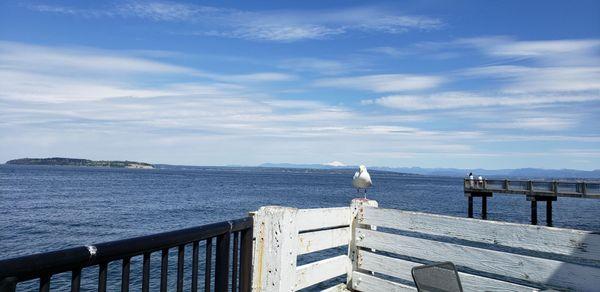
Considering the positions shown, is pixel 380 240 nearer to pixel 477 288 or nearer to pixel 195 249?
pixel 477 288

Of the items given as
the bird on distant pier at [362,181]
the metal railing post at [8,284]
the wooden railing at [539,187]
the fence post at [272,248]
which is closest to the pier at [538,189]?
the wooden railing at [539,187]

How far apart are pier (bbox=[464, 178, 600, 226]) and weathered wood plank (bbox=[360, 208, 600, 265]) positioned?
92.9 feet

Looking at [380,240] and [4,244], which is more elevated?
[380,240]

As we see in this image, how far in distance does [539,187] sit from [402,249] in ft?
100

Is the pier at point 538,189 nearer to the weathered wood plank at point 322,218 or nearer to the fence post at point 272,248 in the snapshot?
the weathered wood plank at point 322,218

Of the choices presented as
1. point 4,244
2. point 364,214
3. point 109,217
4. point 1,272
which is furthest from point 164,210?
point 1,272

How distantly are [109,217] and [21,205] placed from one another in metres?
12.4

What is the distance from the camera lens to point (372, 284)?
18.1 ft

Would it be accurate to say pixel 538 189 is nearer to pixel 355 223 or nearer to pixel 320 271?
pixel 355 223

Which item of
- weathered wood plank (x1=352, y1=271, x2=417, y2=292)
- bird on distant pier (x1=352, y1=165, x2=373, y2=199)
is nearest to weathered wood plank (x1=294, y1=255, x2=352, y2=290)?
weathered wood plank (x1=352, y1=271, x2=417, y2=292)

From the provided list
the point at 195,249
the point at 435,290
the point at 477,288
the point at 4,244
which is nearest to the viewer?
the point at 195,249

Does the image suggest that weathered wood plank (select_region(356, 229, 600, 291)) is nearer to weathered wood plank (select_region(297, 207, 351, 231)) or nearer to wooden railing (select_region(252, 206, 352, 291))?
weathered wood plank (select_region(297, 207, 351, 231))

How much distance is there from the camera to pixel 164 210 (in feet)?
135

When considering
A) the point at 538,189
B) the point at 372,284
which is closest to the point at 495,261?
the point at 372,284
